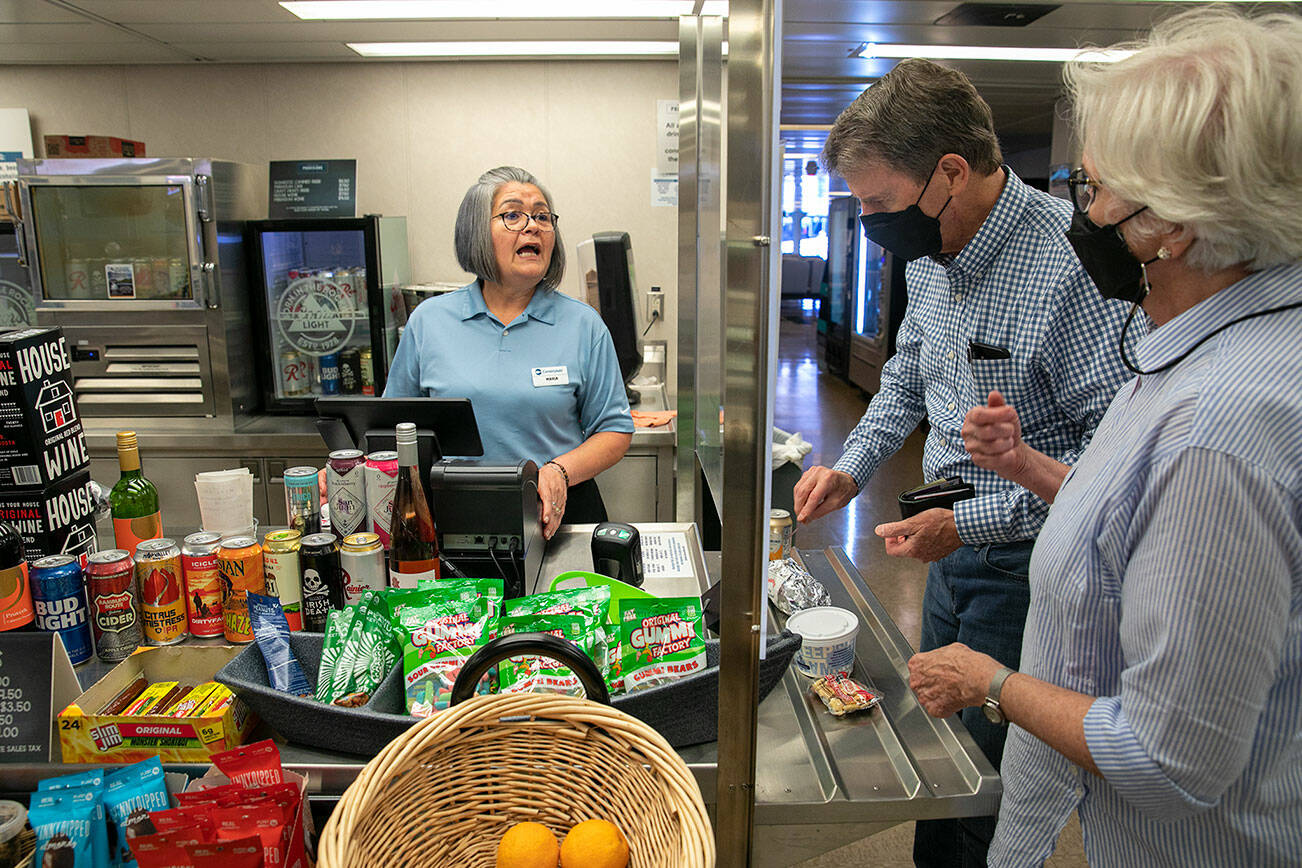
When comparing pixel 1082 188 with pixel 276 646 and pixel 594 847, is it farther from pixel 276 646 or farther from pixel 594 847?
pixel 276 646

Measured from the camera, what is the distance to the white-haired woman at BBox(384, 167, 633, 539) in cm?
241

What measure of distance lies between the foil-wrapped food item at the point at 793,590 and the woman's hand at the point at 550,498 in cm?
51

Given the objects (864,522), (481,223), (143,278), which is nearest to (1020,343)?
(481,223)

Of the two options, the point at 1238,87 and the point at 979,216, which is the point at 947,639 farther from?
the point at 1238,87

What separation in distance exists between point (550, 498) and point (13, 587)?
3.15 ft

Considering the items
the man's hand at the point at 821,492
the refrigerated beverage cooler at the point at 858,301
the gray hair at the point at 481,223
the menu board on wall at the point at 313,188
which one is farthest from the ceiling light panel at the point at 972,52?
the man's hand at the point at 821,492

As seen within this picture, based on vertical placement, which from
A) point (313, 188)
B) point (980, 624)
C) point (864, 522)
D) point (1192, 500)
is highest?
point (313, 188)

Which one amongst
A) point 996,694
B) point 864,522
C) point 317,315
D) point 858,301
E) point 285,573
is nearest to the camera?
point 996,694

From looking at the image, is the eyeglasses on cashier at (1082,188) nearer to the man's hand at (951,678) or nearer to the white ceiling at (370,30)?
the man's hand at (951,678)

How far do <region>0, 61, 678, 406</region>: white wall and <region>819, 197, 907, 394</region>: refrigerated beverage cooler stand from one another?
14.2 feet

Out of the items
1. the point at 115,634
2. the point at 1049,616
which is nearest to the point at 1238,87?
the point at 1049,616

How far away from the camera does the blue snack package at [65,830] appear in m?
0.96

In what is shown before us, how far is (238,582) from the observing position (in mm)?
1416

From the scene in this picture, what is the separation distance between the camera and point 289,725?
117 centimetres
